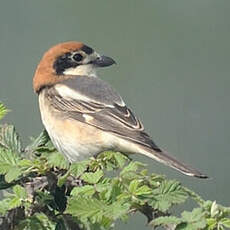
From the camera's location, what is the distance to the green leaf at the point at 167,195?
2.43 m

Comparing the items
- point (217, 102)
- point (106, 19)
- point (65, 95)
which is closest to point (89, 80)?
point (65, 95)

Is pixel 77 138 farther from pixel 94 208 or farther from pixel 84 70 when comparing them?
pixel 94 208

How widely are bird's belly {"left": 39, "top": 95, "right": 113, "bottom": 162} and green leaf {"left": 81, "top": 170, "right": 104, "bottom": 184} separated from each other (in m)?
1.22

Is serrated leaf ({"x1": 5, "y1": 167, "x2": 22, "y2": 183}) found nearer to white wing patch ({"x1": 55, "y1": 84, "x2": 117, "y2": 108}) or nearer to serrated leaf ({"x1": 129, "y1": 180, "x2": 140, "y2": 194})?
serrated leaf ({"x1": 129, "y1": 180, "x2": 140, "y2": 194})

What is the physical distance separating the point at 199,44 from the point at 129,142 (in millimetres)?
4146

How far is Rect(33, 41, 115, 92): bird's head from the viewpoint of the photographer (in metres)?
4.50

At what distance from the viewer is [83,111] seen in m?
4.13

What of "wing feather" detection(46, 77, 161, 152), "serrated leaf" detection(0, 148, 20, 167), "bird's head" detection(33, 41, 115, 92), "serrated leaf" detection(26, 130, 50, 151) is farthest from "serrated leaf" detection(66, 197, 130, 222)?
"bird's head" detection(33, 41, 115, 92)

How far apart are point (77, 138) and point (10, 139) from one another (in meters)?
1.17

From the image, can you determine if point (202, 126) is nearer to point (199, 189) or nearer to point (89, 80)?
point (199, 189)

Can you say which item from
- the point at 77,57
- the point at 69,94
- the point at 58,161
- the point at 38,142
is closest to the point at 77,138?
the point at 69,94

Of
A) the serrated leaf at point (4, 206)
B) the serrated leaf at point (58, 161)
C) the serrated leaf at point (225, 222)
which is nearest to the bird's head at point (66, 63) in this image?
the serrated leaf at point (58, 161)

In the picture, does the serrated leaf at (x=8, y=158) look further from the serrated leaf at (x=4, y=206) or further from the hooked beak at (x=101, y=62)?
the hooked beak at (x=101, y=62)

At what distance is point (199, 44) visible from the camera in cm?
782
